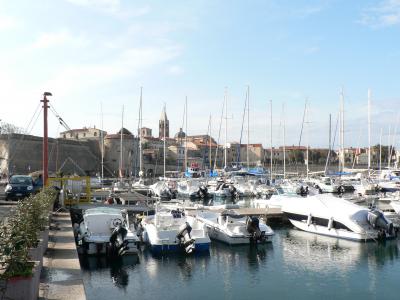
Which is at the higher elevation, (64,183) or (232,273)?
(64,183)

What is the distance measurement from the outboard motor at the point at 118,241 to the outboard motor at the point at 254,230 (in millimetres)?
6667

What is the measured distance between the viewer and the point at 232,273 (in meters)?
17.6

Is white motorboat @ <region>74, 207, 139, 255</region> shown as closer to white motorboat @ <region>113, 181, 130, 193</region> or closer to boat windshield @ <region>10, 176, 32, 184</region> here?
boat windshield @ <region>10, 176, 32, 184</region>

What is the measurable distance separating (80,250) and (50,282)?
8179mm

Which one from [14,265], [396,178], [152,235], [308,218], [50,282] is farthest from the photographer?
[396,178]

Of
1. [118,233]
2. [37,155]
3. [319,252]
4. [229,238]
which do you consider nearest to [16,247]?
[118,233]

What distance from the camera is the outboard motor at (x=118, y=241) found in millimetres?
18031

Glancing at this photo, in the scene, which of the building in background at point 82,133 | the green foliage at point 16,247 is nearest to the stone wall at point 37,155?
the building in background at point 82,133

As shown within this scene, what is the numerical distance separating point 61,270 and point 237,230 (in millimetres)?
11563

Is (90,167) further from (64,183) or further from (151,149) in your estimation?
(64,183)

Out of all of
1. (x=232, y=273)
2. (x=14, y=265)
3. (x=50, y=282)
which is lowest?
(x=232, y=273)

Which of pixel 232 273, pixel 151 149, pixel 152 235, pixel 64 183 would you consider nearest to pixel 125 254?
pixel 152 235

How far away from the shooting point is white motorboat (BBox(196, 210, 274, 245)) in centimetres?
2181

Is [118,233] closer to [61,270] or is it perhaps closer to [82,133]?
[61,270]
